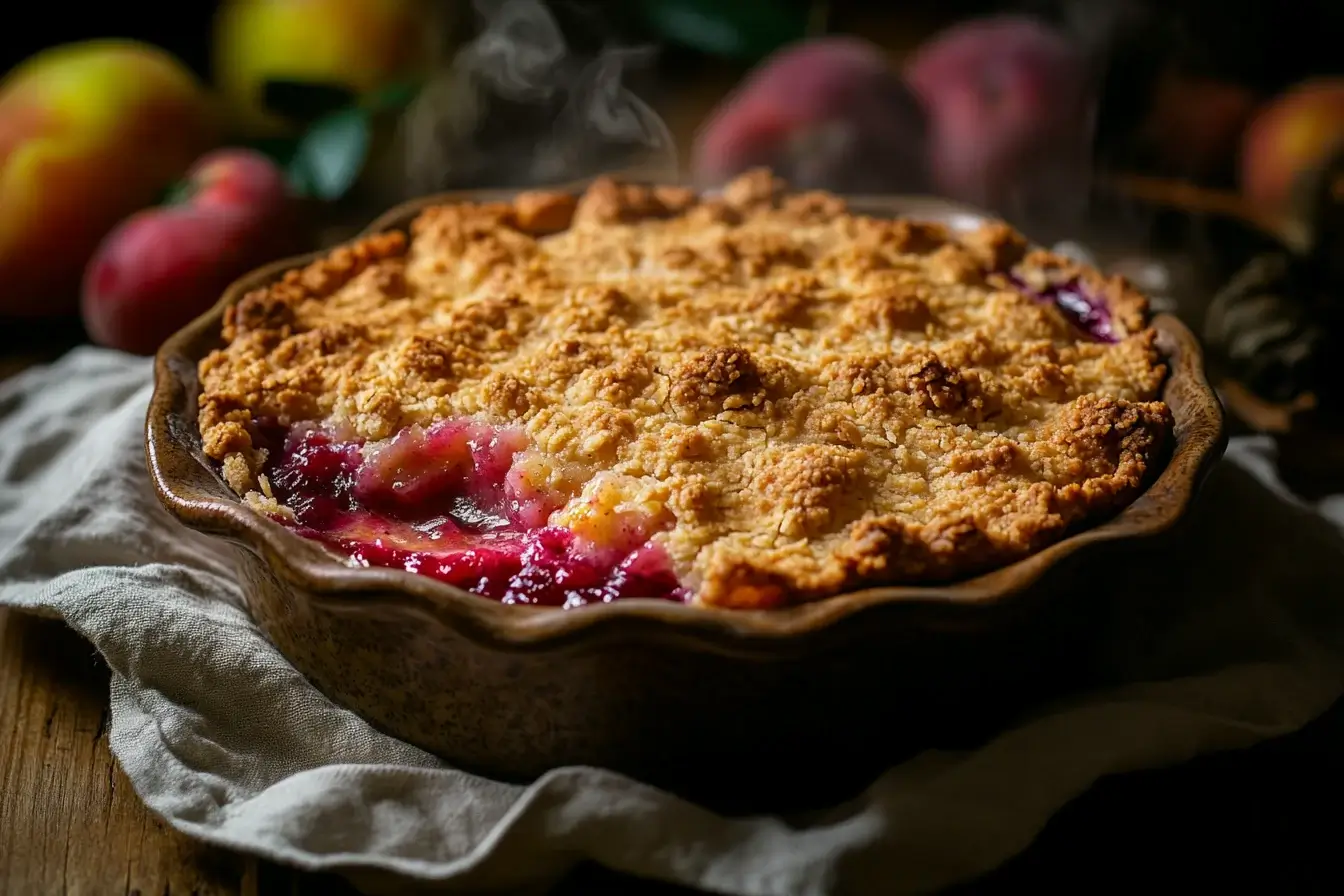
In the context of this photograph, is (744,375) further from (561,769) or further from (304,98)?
(304,98)

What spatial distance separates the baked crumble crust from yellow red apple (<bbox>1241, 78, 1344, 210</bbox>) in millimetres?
1292

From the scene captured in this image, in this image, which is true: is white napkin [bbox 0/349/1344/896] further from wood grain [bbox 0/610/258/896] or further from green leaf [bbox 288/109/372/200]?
green leaf [bbox 288/109/372/200]

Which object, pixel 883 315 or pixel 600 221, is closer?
pixel 883 315

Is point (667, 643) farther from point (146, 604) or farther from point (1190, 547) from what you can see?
point (1190, 547)

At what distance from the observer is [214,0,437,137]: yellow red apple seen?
327cm

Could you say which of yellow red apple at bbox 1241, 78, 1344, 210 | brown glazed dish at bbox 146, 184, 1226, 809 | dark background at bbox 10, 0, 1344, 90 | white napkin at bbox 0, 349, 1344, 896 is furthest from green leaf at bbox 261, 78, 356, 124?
yellow red apple at bbox 1241, 78, 1344, 210

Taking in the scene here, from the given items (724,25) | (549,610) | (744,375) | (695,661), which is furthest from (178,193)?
(695,661)

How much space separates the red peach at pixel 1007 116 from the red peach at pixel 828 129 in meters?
0.13

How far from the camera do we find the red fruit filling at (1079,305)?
2143 millimetres

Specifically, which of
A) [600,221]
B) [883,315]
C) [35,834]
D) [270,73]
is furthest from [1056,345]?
[270,73]

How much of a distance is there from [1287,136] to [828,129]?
1107mm

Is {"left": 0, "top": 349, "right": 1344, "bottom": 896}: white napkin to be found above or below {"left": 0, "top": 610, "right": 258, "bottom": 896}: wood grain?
above

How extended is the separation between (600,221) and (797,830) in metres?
1.24

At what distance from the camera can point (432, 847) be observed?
152 centimetres
